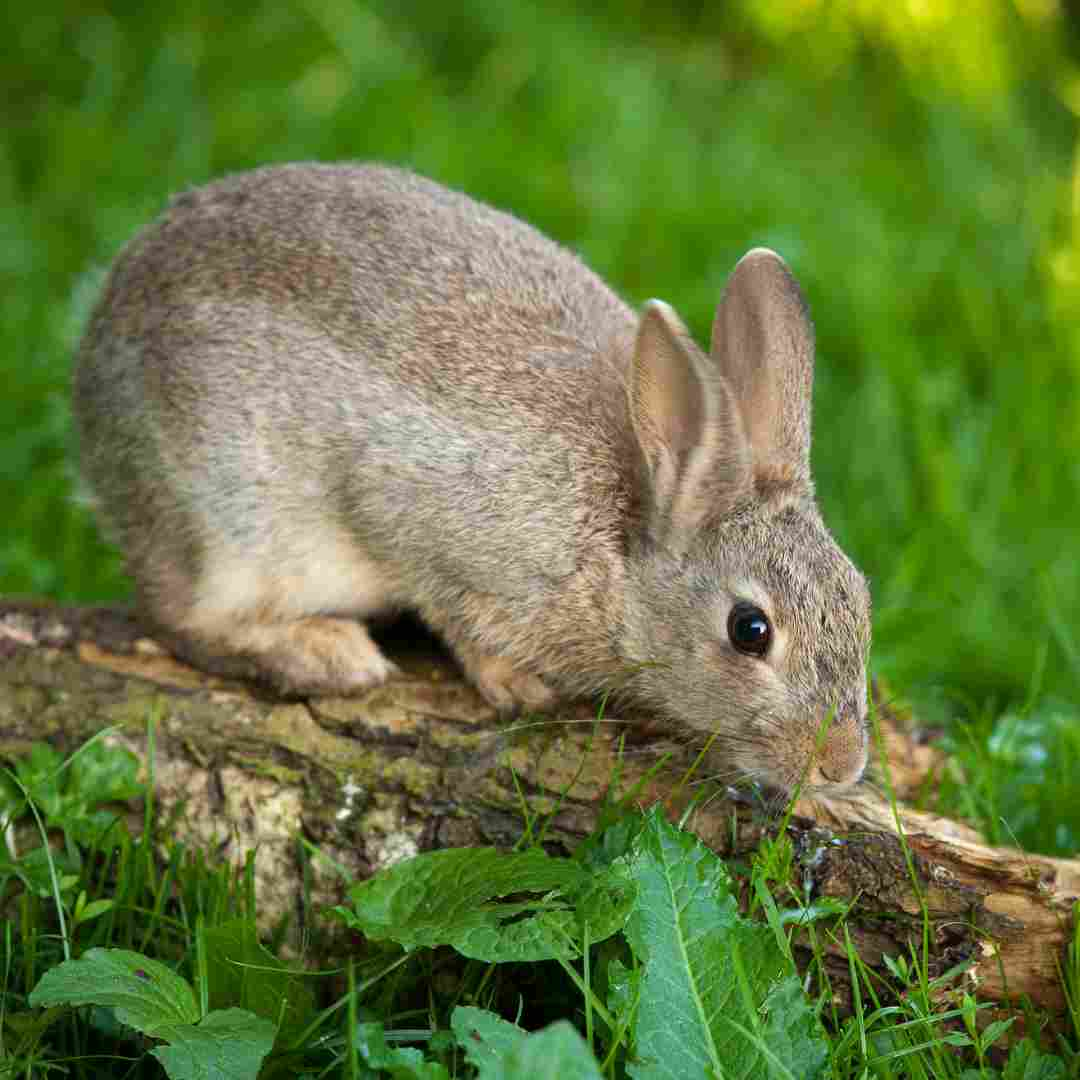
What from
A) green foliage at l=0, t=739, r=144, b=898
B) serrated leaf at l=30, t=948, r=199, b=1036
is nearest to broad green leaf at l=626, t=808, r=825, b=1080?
serrated leaf at l=30, t=948, r=199, b=1036

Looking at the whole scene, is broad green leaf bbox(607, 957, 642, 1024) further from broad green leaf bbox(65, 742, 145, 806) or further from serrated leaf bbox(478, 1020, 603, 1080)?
broad green leaf bbox(65, 742, 145, 806)

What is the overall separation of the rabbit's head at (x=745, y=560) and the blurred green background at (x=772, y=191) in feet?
2.70

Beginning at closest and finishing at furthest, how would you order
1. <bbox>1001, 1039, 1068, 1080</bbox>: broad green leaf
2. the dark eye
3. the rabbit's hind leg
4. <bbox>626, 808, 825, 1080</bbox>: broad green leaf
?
<bbox>626, 808, 825, 1080</bbox>: broad green leaf, <bbox>1001, 1039, 1068, 1080</bbox>: broad green leaf, the dark eye, the rabbit's hind leg

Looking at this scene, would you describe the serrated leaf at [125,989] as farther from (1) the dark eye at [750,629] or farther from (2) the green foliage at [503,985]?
(1) the dark eye at [750,629]

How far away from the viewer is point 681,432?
4.14m

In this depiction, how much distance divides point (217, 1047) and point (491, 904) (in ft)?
2.21

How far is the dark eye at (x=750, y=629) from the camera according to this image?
3961 mm

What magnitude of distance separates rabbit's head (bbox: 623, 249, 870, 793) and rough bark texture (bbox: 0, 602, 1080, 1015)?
161mm

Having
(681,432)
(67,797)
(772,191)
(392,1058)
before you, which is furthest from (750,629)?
(772,191)

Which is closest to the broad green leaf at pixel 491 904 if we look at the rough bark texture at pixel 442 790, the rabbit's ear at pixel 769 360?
the rough bark texture at pixel 442 790

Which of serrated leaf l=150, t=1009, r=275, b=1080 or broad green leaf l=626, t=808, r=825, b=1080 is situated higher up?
broad green leaf l=626, t=808, r=825, b=1080

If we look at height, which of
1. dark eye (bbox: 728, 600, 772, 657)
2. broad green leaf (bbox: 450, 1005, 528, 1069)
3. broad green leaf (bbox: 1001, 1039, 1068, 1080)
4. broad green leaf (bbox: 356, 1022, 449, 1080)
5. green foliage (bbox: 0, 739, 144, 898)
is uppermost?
dark eye (bbox: 728, 600, 772, 657)

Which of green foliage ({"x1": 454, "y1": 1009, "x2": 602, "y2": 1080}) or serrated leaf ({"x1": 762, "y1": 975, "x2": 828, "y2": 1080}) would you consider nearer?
green foliage ({"x1": 454, "y1": 1009, "x2": 602, "y2": 1080})

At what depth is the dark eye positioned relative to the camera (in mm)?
3961
